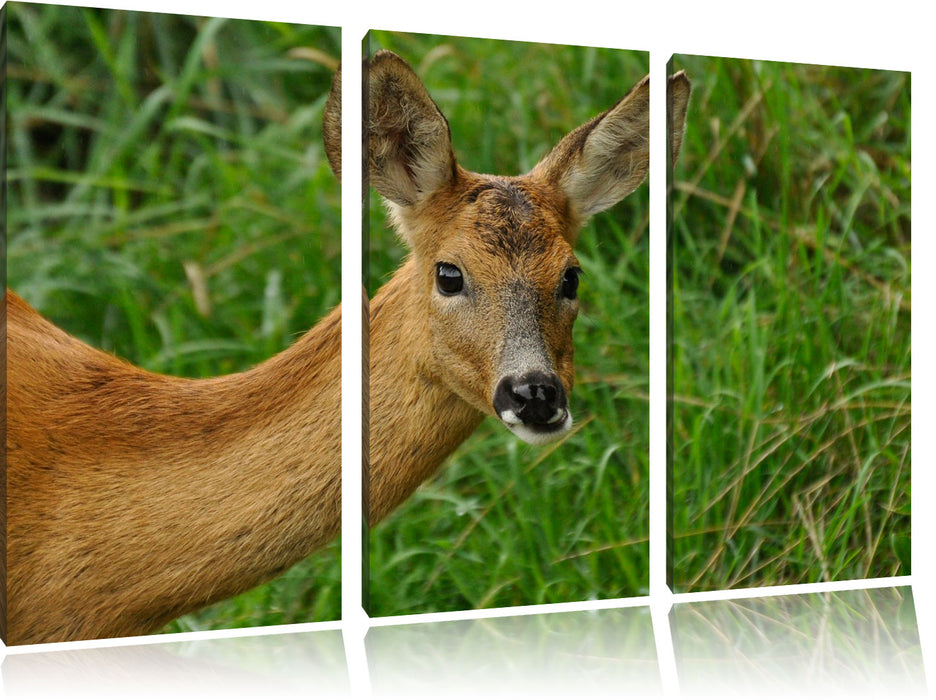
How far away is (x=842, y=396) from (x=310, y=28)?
2.29 metres

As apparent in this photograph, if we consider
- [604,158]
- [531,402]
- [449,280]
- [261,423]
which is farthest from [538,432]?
[604,158]

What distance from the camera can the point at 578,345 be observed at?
477 cm

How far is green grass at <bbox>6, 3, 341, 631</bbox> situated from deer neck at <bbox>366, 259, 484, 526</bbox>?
0.40m

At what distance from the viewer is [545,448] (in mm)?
4742

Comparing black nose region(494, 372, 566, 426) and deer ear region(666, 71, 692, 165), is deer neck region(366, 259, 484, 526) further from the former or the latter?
deer ear region(666, 71, 692, 165)

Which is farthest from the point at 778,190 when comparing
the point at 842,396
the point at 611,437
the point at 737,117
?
the point at 611,437

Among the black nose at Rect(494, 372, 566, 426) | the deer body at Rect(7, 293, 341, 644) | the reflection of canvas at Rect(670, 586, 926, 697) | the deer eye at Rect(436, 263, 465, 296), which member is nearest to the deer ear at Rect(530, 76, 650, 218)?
the deer eye at Rect(436, 263, 465, 296)

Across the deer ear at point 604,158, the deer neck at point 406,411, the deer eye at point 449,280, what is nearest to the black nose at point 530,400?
the deer neck at point 406,411

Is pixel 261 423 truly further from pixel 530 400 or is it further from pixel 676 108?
pixel 676 108

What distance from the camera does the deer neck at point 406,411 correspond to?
405 centimetres

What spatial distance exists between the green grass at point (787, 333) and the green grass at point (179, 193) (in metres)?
1.32

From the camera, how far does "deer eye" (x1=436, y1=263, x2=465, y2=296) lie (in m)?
4.09

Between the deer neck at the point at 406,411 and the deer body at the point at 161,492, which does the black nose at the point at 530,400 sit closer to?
the deer neck at the point at 406,411

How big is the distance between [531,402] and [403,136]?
974 mm
